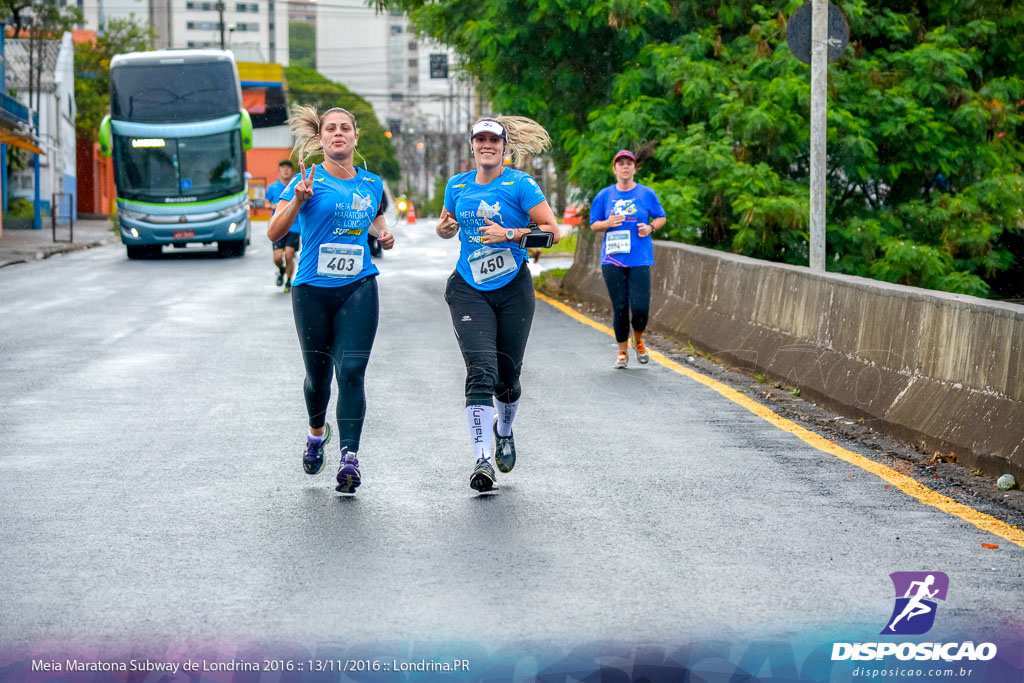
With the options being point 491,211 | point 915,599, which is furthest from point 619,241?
point 915,599

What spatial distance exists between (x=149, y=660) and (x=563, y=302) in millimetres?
14817

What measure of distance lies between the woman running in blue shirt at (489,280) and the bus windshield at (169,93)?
2492 centimetres

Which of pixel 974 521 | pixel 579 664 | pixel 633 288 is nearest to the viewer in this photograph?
pixel 579 664

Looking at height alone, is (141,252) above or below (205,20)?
below

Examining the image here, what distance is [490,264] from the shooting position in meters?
6.82

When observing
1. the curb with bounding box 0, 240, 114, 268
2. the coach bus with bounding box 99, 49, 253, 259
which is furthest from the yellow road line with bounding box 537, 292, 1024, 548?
the coach bus with bounding box 99, 49, 253, 259

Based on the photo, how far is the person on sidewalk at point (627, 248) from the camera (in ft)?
37.9

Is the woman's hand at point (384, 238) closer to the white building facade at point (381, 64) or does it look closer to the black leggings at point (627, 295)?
the black leggings at point (627, 295)

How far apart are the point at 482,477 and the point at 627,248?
5.21 metres

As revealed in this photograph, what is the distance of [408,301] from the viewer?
19094 millimetres

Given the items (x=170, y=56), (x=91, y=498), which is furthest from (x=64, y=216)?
(x=91, y=498)

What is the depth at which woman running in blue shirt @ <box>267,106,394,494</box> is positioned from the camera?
6.61 m

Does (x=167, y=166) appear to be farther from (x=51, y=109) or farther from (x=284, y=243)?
(x=51, y=109)

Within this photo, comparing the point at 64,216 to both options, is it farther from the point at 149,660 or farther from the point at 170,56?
the point at 149,660
